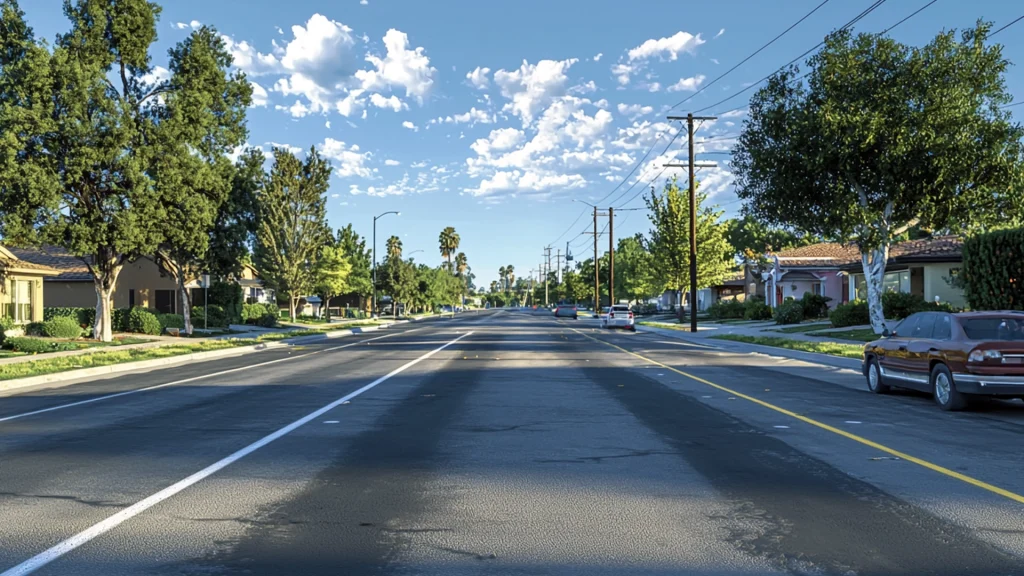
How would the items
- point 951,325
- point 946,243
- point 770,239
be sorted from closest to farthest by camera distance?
point 951,325, point 946,243, point 770,239

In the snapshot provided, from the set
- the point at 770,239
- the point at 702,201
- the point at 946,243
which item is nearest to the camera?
the point at 946,243

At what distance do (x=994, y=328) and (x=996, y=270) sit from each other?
53.4 feet

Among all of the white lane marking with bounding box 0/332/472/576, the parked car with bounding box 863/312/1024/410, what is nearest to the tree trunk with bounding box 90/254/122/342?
the white lane marking with bounding box 0/332/472/576

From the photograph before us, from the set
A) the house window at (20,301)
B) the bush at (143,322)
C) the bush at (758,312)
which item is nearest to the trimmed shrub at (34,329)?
the house window at (20,301)

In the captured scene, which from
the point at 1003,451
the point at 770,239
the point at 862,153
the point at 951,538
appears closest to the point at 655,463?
the point at 951,538

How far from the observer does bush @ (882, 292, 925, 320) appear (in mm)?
35875

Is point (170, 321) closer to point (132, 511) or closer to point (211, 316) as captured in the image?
point (211, 316)

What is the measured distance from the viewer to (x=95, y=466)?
8.47m

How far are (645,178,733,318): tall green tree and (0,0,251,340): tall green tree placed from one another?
94.3ft

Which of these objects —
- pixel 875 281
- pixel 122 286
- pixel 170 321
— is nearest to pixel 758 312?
pixel 875 281

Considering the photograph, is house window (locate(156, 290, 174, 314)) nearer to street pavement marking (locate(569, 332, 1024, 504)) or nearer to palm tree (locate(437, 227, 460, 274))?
street pavement marking (locate(569, 332, 1024, 504))

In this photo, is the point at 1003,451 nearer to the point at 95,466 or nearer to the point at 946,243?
the point at 95,466

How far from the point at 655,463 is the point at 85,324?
41.4 m

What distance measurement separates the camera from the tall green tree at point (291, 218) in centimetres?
5366
